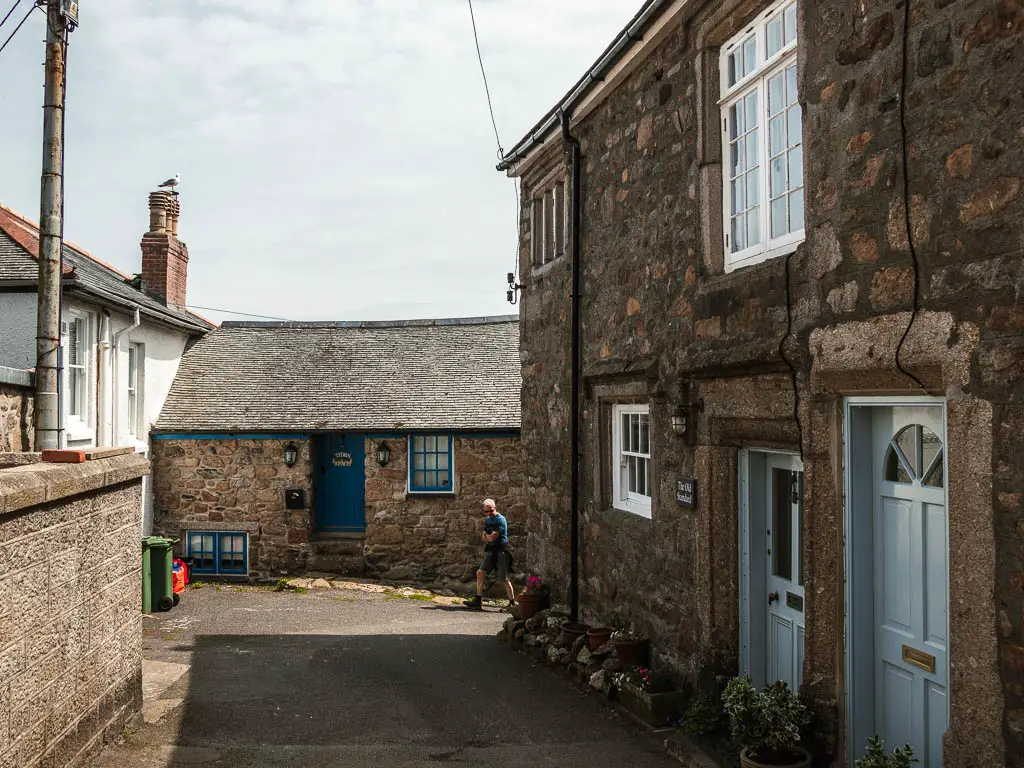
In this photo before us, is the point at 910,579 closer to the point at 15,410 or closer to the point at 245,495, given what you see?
the point at 15,410

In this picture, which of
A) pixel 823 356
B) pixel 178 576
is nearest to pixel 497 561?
pixel 178 576

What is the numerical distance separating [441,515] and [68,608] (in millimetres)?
12128

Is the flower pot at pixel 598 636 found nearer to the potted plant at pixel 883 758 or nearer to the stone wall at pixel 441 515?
the potted plant at pixel 883 758

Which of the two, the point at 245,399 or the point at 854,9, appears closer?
the point at 854,9

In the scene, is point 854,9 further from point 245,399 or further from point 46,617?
point 245,399

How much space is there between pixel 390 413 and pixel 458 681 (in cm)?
952

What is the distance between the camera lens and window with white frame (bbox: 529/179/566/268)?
11266 mm

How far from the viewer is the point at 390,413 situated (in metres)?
18.3

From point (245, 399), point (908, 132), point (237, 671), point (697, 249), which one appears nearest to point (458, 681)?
point (237, 671)

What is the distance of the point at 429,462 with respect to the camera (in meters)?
18.0

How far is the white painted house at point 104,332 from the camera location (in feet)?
46.9

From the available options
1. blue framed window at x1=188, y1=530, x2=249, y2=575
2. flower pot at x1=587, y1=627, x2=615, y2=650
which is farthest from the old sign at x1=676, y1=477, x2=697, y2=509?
blue framed window at x1=188, y1=530, x2=249, y2=575

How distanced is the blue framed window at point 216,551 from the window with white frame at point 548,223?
30.2 ft

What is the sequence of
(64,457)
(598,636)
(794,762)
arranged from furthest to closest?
(598,636) < (64,457) < (794,762)
